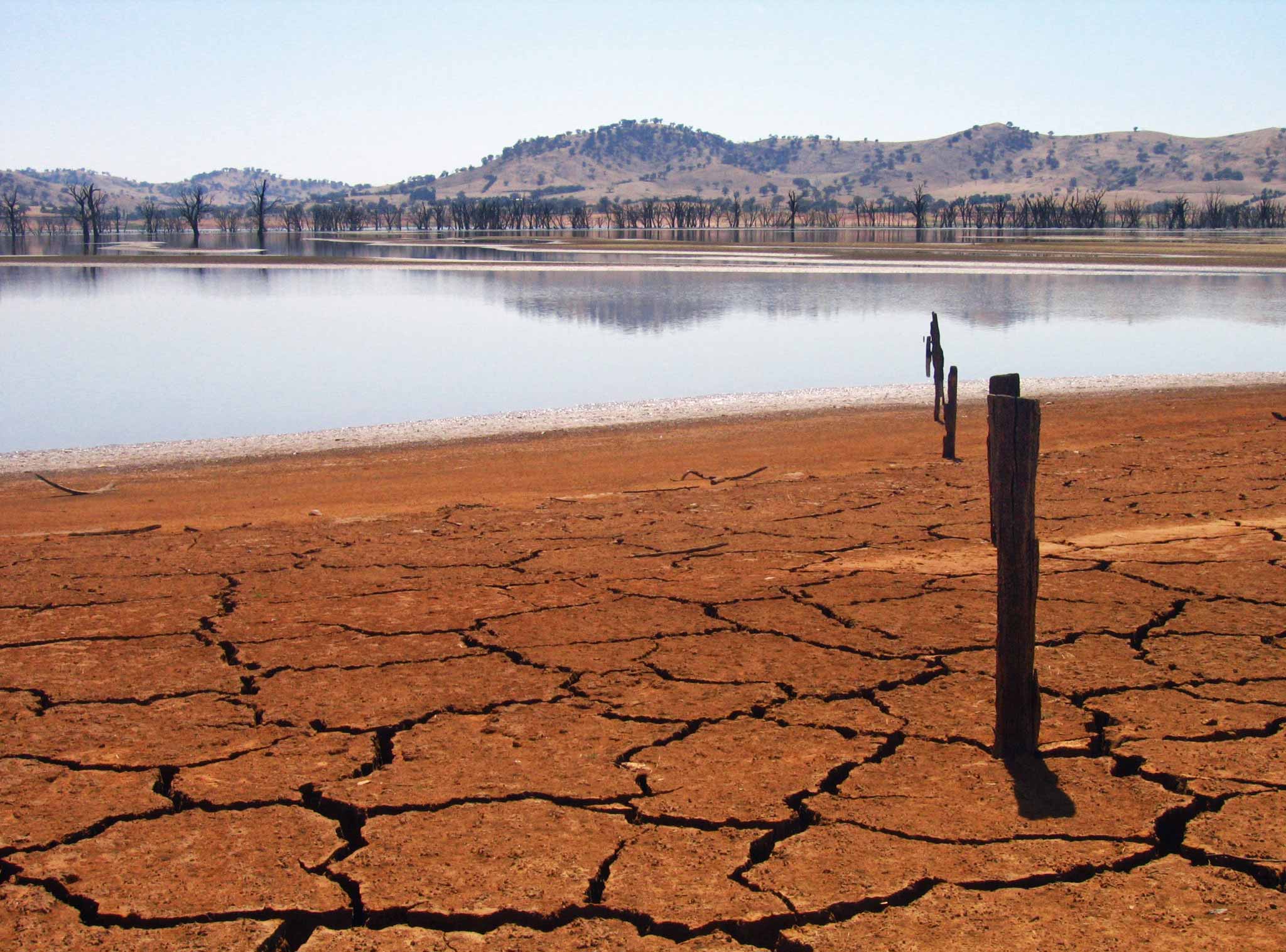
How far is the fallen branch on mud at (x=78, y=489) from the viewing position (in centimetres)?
1014

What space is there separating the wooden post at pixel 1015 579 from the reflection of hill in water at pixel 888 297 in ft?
63.3

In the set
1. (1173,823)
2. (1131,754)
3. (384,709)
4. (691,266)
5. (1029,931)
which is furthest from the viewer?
(691,266)

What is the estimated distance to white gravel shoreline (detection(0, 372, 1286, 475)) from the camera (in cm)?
1212

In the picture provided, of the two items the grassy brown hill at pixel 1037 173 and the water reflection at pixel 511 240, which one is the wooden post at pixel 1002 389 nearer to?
the water reflection at pixel 511 240

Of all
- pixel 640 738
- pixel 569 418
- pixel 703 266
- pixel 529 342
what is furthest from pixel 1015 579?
pixel 703 266

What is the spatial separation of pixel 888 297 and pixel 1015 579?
1071 inches

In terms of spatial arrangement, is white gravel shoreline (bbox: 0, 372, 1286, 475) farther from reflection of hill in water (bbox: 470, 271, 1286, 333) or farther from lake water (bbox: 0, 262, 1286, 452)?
reflection of hill in water (bbox: 470, 271, 1286, 333)

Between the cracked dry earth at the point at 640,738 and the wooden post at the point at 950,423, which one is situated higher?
the wooden post at the point at 950,423

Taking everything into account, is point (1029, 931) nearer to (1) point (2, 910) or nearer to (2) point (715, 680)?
(2) point (715, 680)

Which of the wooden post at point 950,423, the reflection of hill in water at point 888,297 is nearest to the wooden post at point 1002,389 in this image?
the wooden post at point 950,423

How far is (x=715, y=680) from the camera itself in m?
4.95

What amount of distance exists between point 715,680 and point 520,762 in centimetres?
106

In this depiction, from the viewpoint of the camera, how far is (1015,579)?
13.3 ft

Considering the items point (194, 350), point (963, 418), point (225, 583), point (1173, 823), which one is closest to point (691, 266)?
point (194, 350)
